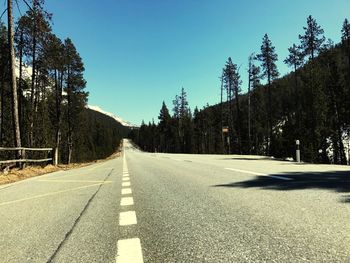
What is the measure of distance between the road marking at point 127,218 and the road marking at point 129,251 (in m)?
0.95

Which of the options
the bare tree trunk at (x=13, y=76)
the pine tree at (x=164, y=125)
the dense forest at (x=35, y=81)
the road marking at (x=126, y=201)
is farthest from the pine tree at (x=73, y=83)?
the pine tree at (x=164, y=125)

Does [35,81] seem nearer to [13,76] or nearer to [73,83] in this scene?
[73,83]

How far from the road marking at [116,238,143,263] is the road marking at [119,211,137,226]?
952mm

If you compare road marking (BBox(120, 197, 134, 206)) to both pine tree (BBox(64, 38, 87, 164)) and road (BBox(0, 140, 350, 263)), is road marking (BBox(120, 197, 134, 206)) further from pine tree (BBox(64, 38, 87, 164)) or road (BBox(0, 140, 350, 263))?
pine tree (BBox(64, 38, 87, 164))

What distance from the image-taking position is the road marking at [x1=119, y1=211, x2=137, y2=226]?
17.8ft

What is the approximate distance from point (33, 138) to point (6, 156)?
624cm

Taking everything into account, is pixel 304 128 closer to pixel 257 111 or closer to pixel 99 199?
pixel 257 111

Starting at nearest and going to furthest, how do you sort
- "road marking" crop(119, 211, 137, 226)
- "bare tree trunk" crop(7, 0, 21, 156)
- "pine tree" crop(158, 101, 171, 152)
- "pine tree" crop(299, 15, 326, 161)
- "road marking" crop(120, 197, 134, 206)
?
"road marking" crop(119, 211, 137, 226), "road marking" crop(120, 197, 134, 206), "bare tree trunk" crop(7, 0, 21, 156), "pine tree" crop(299, 15, 326, 161), "pine tree" crop(158, 101, 171, 152)

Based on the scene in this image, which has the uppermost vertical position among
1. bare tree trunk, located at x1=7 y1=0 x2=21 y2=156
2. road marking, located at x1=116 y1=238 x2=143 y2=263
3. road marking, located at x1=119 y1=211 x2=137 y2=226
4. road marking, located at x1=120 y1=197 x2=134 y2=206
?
bare tree trunk, located at x1=7 y1=0 x2=21 y2=156

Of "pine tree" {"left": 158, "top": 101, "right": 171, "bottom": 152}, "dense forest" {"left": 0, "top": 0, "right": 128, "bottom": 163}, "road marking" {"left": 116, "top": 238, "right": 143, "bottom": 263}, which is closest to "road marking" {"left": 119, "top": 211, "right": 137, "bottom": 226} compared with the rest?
"road marking" {"left": 116, "top": 238, "right": 143, "bottom": 263}

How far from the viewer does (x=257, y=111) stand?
93.6 m

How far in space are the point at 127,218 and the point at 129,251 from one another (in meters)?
1.84

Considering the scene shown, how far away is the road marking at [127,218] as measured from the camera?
542cm

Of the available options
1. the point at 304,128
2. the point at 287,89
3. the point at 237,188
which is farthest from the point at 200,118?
the point at 237,188
